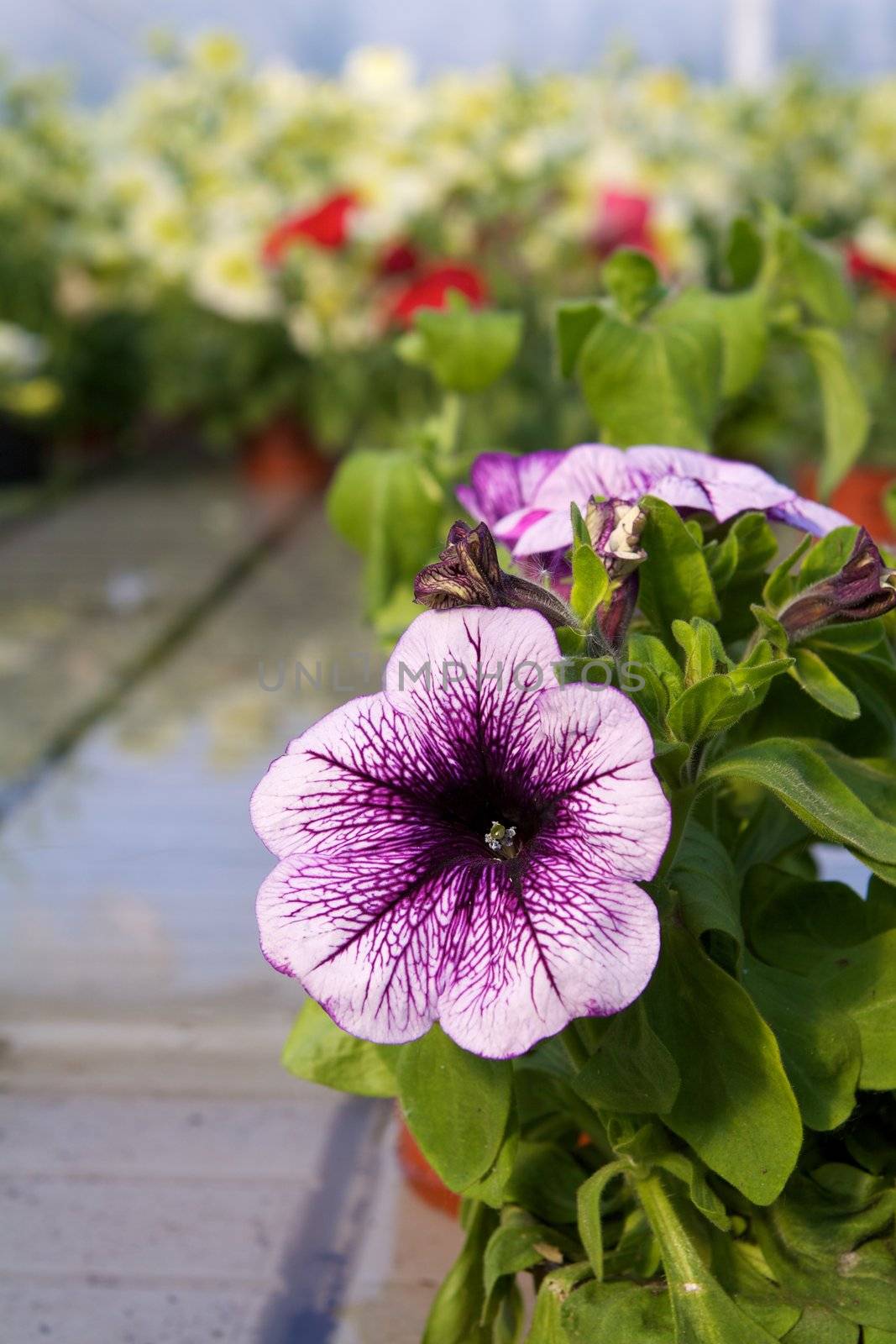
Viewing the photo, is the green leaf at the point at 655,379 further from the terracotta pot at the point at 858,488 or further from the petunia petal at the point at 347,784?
the terracotta pot at the point at 858,488

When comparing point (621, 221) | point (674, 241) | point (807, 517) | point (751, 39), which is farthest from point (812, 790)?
point (751, 39)

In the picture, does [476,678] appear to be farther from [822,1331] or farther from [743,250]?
[743,250]

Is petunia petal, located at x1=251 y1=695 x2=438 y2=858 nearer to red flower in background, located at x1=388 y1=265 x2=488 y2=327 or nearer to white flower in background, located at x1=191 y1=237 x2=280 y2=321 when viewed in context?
red flower in background, located at x1=388 y1=265 x2=488 y2=327

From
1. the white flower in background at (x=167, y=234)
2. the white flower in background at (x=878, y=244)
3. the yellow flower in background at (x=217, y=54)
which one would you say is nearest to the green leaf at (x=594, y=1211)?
the white flower in background at (x=878, y=244)

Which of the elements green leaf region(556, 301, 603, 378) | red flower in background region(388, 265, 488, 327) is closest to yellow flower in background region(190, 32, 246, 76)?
red flower in background region(388, 265, 488, 327)

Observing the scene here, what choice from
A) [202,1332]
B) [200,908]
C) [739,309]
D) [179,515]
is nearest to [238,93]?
[179,515]
